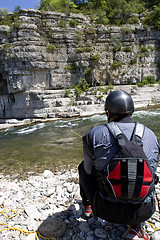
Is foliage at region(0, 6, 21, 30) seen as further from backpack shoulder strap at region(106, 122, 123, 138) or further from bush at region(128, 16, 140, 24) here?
backpack shoulder strap at region(106, 122, 123, 138)

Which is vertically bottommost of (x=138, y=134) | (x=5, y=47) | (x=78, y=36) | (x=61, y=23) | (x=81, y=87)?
(x=138, y=134)

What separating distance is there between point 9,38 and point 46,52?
464 cm

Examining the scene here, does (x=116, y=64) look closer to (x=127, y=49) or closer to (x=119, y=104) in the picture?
(x=127, y=49)

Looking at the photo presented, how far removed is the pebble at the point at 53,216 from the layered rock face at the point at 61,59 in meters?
14.6

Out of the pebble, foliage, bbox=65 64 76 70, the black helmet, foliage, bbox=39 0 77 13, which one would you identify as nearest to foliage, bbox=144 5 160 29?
foliage, bbox=39 0 77 13

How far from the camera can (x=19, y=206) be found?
2.49 m

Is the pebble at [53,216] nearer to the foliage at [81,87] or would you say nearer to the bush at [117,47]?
the foliage at [81,87]

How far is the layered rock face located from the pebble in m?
14.6

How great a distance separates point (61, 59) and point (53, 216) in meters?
21.2

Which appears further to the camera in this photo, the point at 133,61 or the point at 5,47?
the point at 133,61

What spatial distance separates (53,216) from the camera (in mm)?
2186

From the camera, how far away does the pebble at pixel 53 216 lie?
1.83 metres

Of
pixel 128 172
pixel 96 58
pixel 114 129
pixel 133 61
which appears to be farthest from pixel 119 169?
pixel 133 61

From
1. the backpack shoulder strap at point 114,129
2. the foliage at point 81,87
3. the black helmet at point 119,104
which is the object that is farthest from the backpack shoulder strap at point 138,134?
the foliage at point 81,87
